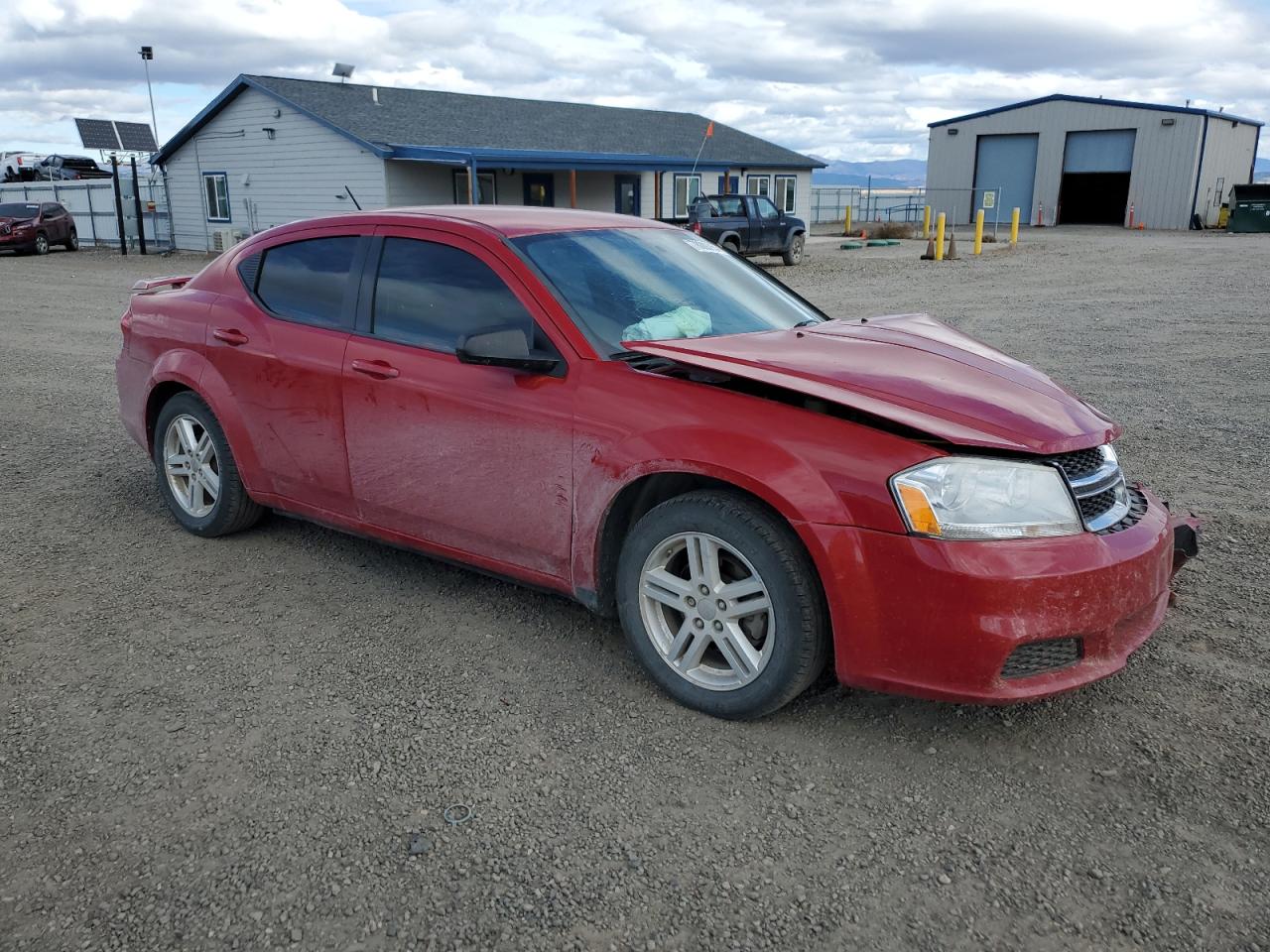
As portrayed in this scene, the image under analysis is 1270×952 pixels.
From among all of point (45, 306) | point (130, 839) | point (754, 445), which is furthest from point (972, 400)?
point (45, 306)

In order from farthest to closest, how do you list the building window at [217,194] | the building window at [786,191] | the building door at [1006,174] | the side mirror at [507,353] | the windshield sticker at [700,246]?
1. the building door at [1006,174]
2. the building window at [786,191]
3. the building window at [217,194]
4. the windshield sticker at [700,246]
5. the side mirror at [507,353]

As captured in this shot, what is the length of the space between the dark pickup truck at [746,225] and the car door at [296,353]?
1932 centimetres

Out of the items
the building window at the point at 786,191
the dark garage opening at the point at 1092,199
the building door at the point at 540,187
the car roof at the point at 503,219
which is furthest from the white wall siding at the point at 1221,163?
the car roof at the point at 503,219

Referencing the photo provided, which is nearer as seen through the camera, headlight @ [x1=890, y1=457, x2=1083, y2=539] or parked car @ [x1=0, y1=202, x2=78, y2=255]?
headlight @ [x1=890, y1=457, x2=1083, y2=539]

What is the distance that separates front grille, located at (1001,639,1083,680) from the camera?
119 inches

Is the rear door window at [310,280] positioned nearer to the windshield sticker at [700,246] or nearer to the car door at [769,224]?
the windshield sticker at [700,246]

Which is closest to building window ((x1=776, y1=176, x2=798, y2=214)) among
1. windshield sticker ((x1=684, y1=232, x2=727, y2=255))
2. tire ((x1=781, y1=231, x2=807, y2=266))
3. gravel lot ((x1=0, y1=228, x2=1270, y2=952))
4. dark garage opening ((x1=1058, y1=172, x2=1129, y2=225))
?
dark garage opening ((x1=1058, y1=172, x2=1129, y2=225))

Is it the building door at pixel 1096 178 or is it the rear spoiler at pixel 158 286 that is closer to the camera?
the rear spoiler at pixel 158 286

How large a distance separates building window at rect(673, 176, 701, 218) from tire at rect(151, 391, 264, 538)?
1267 inches

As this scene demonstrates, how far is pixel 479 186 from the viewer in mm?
29672

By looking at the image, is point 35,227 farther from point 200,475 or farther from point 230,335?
point 230,335

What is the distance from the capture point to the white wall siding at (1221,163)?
4112cm

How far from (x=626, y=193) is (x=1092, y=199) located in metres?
23.8

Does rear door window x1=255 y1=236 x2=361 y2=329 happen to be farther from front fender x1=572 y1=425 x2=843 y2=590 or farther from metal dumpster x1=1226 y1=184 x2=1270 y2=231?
metal dumpster x1=1226 y1=184 x2=1270 y2=231
